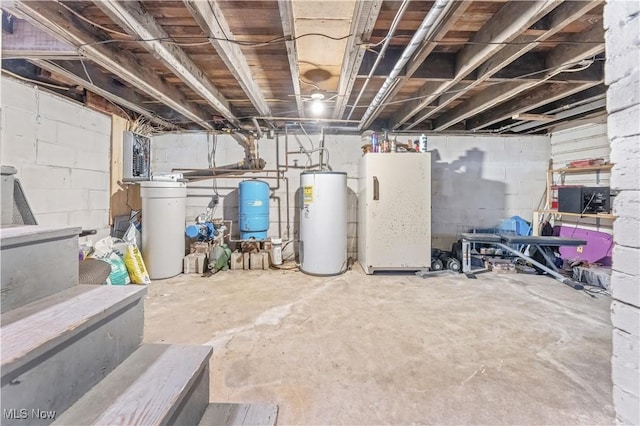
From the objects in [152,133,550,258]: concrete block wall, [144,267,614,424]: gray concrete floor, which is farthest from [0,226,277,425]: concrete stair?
[152,133,550,258]: concrete block wall

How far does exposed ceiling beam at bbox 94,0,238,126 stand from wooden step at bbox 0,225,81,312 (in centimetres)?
125

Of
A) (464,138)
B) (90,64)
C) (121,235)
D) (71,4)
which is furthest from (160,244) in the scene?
(464,138)

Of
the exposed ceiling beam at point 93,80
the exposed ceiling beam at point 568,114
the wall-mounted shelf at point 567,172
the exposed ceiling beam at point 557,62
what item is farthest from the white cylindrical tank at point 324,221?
the wall-mounted shelf at point 567,172

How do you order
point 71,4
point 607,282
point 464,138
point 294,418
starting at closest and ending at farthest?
point 294,418 → point 71,4 → point 607,282 → point 464,138

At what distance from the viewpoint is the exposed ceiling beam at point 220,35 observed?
4.88 ft

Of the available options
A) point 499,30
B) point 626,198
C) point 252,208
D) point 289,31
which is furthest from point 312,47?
point 252,208

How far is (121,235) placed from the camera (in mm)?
3422

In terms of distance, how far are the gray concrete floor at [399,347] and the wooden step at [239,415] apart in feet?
0.48

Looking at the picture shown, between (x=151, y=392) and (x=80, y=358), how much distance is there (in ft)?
0.74

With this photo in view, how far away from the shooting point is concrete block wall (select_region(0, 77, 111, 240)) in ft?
7.46

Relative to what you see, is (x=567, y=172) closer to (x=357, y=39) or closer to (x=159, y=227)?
(x=357, y=39)

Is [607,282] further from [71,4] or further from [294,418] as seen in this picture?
[71,4]

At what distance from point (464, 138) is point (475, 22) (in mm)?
2711

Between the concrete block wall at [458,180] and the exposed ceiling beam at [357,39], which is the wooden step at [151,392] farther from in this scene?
the concrete block wall at [458,180]
